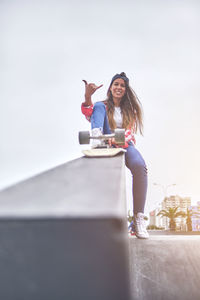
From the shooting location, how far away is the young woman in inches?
120

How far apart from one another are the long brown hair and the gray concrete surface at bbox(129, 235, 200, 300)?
1.58 m

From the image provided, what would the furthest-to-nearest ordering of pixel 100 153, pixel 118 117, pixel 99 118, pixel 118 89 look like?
pixel 118 89, pixel 118 117, pixel 99 118, pixel 100 153

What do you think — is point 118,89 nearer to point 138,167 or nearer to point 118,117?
point 118,117

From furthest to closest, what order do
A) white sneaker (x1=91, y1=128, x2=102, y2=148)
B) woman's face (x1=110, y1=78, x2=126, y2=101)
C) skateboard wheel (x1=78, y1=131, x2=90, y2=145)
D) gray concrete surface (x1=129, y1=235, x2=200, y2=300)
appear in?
1. woman's face (x1=110, y1=78, x2=126, y2=101)
2. white sneaker (x1=91, y1=128, x2=102, y2=148)
3. skateboard wheel (x1=78, y1=131, x2=90, y2=145)
4. gray concrete surface (x1=129, y1=235, x2=200, y2=300)

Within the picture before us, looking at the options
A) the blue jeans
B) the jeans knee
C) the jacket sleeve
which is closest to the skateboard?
the blue jeans

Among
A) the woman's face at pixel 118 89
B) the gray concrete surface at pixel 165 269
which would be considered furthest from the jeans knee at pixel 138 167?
the woman's face at pixel 118 89

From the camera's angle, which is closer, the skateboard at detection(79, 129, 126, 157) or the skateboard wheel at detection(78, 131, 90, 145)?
the skateboard at detection(79, 129, 126, 157)

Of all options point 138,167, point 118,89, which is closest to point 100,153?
point 138,167

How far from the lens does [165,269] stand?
242 cm

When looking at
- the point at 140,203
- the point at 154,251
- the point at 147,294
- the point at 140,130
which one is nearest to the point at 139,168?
the point at 140,203

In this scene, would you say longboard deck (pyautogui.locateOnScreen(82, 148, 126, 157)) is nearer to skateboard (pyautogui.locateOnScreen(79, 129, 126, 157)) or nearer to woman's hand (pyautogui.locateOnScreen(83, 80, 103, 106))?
skateboard (pyautogui.locateOnScreen(79, 129, 126, 157))

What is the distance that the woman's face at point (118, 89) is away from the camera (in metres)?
3.88

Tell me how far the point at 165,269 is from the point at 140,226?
66 centimetres

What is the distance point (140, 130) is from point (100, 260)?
3.19 m
